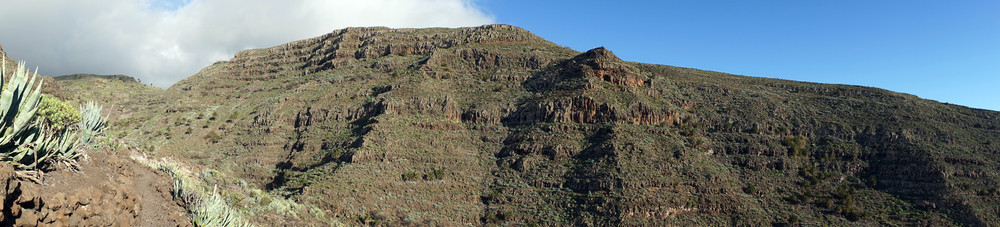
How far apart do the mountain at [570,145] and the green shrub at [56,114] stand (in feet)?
37.3

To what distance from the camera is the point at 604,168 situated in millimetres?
49781

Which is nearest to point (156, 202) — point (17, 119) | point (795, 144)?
point (17, 119)

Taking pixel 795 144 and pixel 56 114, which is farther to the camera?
pixel 795 144

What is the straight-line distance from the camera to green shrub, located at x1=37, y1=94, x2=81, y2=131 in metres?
17.3

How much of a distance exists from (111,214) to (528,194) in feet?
126

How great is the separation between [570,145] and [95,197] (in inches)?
1772

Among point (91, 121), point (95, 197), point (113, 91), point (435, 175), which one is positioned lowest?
point (435, 175)

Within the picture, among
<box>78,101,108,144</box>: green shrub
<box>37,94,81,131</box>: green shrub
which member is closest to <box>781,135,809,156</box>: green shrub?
<box>78,101,108,144</box>: green shrub

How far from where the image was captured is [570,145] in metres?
54.5

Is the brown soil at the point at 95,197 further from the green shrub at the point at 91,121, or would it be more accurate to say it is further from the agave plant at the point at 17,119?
the green shrub at the point at 91,121

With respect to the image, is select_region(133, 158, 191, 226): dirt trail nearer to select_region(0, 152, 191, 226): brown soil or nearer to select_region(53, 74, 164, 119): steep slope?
select_region(0, 152, 191, 226): brown soil

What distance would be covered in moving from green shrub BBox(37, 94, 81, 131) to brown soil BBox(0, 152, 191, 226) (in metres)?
1.77

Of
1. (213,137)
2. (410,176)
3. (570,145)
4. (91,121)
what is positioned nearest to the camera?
(91,121)

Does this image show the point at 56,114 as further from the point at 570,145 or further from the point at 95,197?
the point at 570,145
